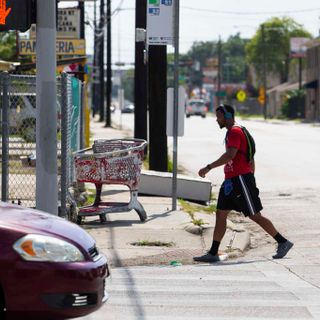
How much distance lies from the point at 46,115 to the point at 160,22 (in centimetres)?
485

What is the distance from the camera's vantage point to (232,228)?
44.0 feet

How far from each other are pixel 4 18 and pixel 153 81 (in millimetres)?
8206

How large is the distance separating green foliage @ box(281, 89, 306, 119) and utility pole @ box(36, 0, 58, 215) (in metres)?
87.3

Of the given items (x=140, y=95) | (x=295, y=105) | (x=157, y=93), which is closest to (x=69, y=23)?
(x=140, y=95)

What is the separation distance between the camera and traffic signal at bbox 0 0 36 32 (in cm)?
969

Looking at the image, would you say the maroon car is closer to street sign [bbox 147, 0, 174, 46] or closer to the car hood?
the car hood

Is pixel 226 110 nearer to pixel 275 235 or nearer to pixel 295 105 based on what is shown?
pixel 275 235

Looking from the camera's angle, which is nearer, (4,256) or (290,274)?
(4,256)

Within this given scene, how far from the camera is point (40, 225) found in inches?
273

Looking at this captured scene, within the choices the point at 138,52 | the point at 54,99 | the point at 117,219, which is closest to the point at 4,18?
the point at 54,99

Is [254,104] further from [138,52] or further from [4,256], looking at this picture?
[4,256]

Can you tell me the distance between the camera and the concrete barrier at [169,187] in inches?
648

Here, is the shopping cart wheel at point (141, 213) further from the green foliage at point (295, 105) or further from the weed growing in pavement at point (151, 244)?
the green foliage at point (295, 105)

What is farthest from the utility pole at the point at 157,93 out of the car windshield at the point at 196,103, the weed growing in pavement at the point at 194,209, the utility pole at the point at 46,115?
the car windshield at the point at 196,103
